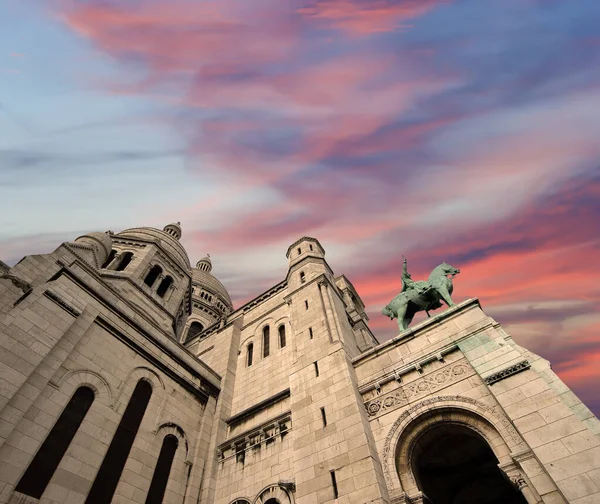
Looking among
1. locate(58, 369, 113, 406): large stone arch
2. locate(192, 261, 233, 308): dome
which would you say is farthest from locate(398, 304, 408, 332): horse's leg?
locate(192, 261, 233, 308): dome

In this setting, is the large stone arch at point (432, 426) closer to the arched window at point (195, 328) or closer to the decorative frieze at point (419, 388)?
the decorative frieze at point (419, 388)

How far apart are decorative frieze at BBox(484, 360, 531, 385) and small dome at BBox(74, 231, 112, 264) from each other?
21907 mm

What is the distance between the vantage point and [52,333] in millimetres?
12523

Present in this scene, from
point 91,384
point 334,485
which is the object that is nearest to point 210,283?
point 91,384

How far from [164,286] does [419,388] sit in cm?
2230

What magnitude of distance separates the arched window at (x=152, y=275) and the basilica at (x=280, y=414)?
→ 10.7m

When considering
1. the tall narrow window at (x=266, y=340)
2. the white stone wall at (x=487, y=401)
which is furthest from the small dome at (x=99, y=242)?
the white stone wall at (x=487, y=401)

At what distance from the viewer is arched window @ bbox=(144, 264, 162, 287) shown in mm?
27642

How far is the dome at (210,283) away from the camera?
48.1m

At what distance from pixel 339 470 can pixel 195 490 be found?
6.96 m

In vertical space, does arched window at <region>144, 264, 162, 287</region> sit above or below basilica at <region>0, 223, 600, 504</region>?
above

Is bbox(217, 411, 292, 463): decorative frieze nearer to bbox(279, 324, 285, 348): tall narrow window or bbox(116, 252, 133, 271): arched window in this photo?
bbox(279, 324, 285, 348): tall narrow window

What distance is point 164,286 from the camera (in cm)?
2869

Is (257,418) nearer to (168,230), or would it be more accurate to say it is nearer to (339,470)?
(339,470)
